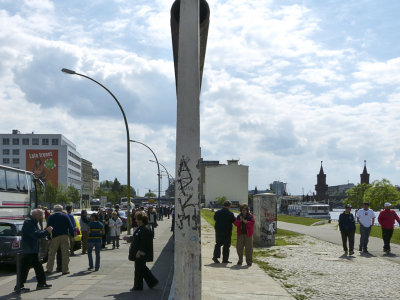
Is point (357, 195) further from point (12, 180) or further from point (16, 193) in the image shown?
point (12, 180)

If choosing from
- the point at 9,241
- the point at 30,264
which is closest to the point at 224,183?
the point at 9,241

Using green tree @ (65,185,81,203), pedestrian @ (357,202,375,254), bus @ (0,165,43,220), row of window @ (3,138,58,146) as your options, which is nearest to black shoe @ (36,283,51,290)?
bus @ (0,165,43,220)

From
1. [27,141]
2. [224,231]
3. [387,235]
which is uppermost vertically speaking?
[27,141]

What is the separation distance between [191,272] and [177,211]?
775 millimetres

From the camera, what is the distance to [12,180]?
21328 millimetres

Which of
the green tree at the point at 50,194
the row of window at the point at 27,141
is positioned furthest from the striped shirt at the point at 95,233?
the row of window at the point at 27,141

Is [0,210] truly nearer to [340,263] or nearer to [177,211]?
[340,263]

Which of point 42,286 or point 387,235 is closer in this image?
point 42,286

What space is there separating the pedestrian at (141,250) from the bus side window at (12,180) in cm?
1282

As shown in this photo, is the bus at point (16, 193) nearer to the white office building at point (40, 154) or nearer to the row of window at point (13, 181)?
the row of window at point (13, 181)

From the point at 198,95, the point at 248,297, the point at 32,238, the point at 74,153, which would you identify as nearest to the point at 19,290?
the point at 32,238

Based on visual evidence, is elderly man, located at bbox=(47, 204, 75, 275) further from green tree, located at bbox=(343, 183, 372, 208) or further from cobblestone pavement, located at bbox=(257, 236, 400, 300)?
green tree, located at bbox=(343, 183, 372, 208)

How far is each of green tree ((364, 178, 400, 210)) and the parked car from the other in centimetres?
6701

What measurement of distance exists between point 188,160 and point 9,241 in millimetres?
8433
